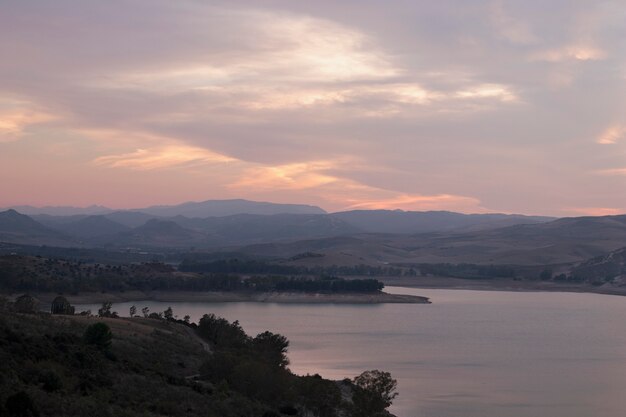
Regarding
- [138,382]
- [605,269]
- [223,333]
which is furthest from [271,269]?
[138,382]

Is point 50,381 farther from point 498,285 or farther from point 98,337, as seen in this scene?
point 498,285

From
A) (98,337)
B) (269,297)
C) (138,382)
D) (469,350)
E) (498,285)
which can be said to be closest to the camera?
(138,382)

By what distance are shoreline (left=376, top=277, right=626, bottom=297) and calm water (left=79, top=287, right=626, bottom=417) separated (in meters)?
32.2

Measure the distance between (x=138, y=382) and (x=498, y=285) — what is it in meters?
128

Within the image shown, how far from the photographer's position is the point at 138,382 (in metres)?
24.5

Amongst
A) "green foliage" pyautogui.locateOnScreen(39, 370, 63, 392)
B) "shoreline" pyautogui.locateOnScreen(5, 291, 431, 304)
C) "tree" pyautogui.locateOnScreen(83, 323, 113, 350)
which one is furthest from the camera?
"shoreline" pyautogui.locateOnScreen(5, 291, 431, 304)

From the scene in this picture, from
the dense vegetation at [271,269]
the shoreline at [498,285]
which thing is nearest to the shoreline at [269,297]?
the shoreline at [498,285]

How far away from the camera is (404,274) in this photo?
16762 cm

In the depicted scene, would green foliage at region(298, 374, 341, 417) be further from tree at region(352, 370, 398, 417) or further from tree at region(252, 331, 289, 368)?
tree at region(252, 331, 289, 368)

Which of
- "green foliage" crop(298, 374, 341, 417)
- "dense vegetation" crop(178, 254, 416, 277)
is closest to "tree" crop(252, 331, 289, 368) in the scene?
"green foliage" crop(298, 374, 341, 417)

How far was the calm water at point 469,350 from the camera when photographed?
42.8m

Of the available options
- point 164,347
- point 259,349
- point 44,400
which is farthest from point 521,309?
point 44,400

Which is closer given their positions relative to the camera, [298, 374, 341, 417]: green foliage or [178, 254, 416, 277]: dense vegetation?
[298, 374, 341, 417]: green foliage

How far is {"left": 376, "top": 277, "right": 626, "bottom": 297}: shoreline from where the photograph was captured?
140 m
